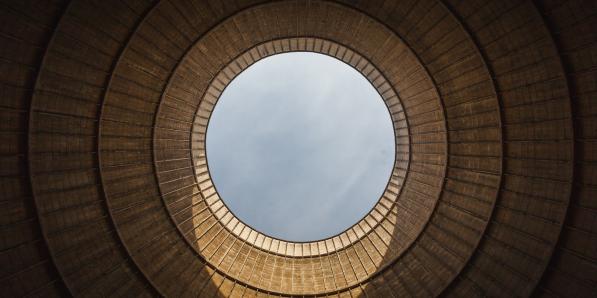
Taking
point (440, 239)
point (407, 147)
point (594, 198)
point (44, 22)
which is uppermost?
point (44, 22)

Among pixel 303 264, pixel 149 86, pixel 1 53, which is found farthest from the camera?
pixel 303 264

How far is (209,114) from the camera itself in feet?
92.1

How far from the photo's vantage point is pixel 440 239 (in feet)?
78.5

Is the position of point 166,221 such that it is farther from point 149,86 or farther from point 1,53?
point 1,53

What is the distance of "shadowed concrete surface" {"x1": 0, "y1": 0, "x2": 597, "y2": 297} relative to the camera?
17.8m

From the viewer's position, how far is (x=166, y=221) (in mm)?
24531

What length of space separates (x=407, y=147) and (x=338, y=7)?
13.7 metres

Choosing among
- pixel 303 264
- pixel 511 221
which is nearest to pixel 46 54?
pixel 303 264

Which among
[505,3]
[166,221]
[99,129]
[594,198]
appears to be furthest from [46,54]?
[594,198]

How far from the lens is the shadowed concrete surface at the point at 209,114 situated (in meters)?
17.8

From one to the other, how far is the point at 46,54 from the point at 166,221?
44.8ft

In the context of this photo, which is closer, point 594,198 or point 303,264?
point 594,198

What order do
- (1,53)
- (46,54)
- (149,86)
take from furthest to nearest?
1. (149,86)
2. (46,54)
3. (1,53)

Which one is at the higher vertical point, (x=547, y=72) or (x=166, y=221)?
(x=547, y=72)
